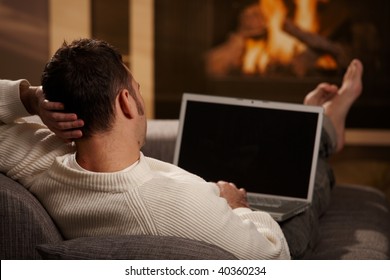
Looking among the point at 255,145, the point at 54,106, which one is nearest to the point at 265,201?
the point at 255,145

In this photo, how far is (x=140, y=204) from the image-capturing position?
1.24 m

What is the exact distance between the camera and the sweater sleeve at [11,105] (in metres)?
1.48

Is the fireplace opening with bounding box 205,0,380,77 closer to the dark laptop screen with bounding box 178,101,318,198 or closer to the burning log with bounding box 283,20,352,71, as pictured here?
the burning log with bounding box 283,20,352,71

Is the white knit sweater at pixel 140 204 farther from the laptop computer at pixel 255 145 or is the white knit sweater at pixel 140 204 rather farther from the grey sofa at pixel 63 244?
the laptop computer at pixel 255 145

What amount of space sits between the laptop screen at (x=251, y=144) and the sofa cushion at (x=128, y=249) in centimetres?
91

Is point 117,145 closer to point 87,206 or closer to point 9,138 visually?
point 87,206

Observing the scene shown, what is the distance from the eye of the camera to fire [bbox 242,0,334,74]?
3979 millimetres

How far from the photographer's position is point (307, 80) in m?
4.04

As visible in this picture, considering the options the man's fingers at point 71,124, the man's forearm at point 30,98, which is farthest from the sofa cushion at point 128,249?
the man's forearm at point 30,98

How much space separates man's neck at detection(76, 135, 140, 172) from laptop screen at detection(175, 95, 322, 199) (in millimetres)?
764

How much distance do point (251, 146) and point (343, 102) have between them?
595 millimetres

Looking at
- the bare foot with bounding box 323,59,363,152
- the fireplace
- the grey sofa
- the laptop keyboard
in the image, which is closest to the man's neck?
the grey sofa

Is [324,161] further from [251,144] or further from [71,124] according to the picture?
[71,124]
